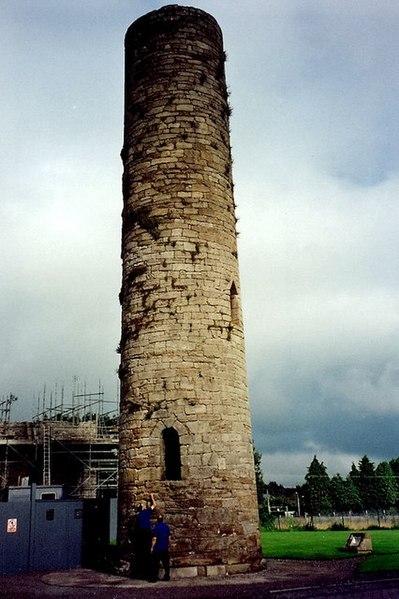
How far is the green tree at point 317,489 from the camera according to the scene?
57688mm

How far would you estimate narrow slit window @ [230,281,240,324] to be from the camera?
523 inches

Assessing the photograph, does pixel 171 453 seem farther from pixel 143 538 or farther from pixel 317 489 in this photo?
pixel 317 489

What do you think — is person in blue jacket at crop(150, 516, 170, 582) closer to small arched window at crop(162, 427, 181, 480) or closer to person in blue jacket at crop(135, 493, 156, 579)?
person in blue jacket at crop(135, 493, 156, 579)

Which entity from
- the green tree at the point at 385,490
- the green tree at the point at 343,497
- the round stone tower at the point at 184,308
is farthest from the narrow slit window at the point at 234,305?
the green tree at the point at 385,490

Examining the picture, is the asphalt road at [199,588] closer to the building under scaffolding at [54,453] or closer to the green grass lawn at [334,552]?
the green grass lawn at [334,552]

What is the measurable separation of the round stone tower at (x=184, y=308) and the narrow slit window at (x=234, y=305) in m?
0.03

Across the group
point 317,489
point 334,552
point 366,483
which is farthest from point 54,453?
point 366,483

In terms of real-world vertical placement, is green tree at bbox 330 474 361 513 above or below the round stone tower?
below

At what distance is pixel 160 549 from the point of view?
10414 millimetres

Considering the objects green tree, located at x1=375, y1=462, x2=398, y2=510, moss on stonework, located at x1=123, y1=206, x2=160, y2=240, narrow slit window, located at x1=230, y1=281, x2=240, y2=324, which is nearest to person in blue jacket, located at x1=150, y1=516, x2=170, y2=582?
narrow slit window, located at x1=230, y1=281, x2=240, y2=324

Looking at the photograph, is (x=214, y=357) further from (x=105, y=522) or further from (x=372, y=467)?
(x=372, y=467)

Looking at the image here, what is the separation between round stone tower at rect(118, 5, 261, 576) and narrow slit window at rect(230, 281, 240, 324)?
26 millimetres

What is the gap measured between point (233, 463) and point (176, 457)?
47.1 inches

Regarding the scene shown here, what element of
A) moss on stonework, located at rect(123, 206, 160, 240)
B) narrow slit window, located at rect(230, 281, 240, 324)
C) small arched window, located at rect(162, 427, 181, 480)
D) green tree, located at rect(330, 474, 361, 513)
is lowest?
green tree, located at rect(330, 474, 361, 513)
